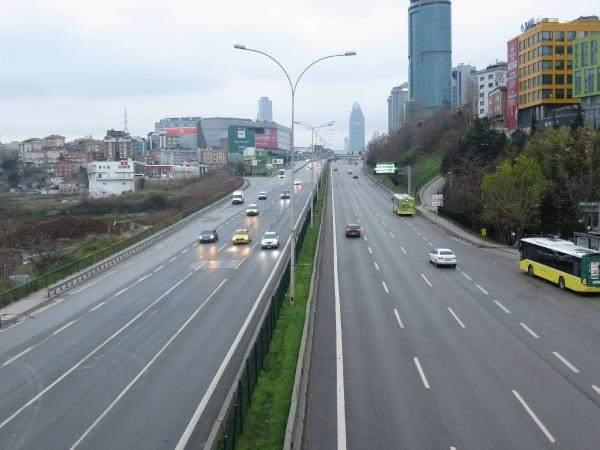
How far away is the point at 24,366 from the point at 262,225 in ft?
151

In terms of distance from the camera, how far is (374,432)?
14.4 metres

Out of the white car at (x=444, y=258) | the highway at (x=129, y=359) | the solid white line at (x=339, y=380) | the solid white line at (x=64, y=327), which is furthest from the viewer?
the white car at (x=444, y=258)

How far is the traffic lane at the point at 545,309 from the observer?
20625 millimetres

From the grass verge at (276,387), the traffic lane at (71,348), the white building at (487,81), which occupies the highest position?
the white building at (487,81)

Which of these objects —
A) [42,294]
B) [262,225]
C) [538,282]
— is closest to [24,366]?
[42,294]

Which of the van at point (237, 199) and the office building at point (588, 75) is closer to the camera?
the office building at point (588, 75)

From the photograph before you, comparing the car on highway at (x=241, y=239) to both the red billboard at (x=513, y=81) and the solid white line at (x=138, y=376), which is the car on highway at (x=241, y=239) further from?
the red billboard at (x=513, y=81)

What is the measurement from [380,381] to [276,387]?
9.74ft

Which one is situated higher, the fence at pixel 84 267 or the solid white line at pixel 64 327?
the fence at pixel 84 267

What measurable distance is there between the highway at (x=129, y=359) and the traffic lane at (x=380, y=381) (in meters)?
3.54

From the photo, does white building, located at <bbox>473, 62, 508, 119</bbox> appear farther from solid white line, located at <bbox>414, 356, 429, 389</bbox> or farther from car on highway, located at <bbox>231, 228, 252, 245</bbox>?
solid white line, located at <bbox>414, 356, 429, 389</bbox>

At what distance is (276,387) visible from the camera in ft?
55.5

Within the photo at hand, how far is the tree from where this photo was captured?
49.0 metres

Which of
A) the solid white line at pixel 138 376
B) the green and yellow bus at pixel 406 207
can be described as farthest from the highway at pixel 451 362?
the green and yellow bus at pixel 406 207
